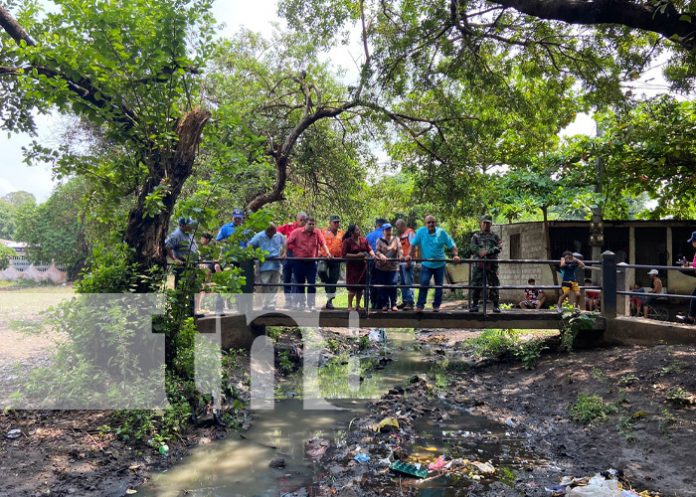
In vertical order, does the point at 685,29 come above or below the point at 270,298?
above

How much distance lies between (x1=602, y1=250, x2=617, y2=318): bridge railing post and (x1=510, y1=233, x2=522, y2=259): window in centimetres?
951

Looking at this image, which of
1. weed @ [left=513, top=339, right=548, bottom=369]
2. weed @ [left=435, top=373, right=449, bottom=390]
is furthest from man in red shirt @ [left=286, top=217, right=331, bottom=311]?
weed @ [left=513, top=339, right=548, bottom=369]

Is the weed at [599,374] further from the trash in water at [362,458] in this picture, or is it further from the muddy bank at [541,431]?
the trash in water at [362,458]

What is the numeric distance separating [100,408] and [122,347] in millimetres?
730

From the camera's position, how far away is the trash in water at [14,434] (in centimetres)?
586

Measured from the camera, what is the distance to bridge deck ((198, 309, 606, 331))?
10047 mm

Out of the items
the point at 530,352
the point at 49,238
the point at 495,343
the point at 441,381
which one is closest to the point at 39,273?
the point at 49,238

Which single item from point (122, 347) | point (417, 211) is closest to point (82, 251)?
point (417, 211)

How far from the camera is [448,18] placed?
29.2 feet

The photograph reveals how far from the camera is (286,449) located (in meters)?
6.81

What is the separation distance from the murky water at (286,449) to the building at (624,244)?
9.42 m

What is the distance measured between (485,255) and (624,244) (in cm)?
962

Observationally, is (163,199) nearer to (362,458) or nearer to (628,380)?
(362,458)

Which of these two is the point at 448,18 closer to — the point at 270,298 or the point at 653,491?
the point at 270,298
